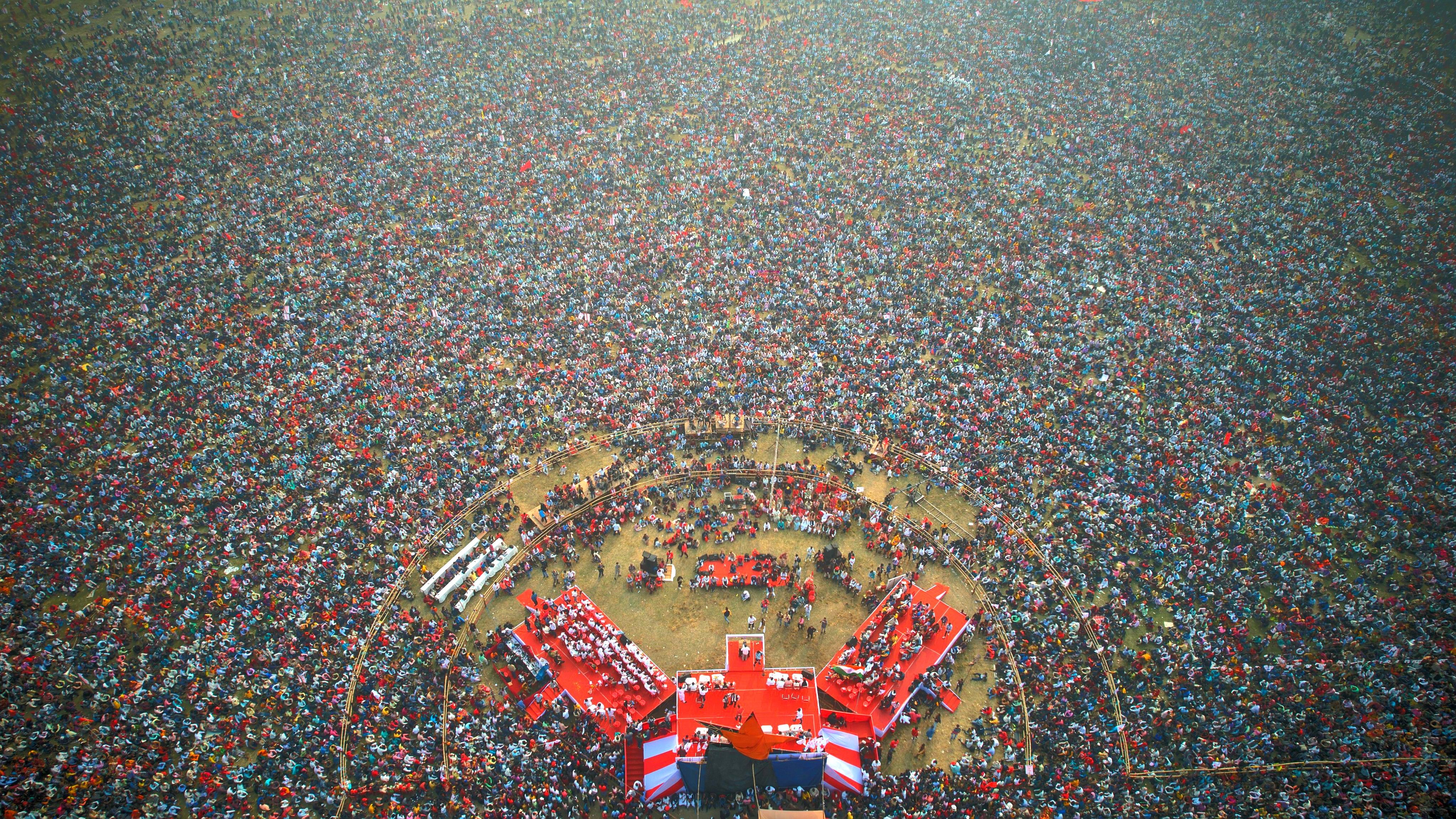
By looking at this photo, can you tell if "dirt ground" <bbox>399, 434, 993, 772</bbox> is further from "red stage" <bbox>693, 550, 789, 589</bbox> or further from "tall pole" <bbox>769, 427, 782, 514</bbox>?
"tall pole" <bbox>769, 427, 782, 514</bbox>

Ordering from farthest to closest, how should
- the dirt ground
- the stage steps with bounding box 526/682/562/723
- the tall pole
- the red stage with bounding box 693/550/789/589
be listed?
the tall pole < the red stage with bounding box 693/550/789/589 < the dirt ground < the stage steps with bounding box 526/682/562/723

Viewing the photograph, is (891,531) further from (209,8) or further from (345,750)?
(209,8)

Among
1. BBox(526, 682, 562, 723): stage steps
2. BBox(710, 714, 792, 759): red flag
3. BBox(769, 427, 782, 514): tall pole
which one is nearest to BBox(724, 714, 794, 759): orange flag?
BBox(710, 714, 792, 759): red flag

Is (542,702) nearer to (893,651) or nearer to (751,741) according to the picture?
(751,741)

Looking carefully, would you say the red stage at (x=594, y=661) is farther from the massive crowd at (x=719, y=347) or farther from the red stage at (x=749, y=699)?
the massive crowd at (x=719, y=347)

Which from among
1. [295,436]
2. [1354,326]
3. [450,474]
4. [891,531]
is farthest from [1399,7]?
[295,436]
